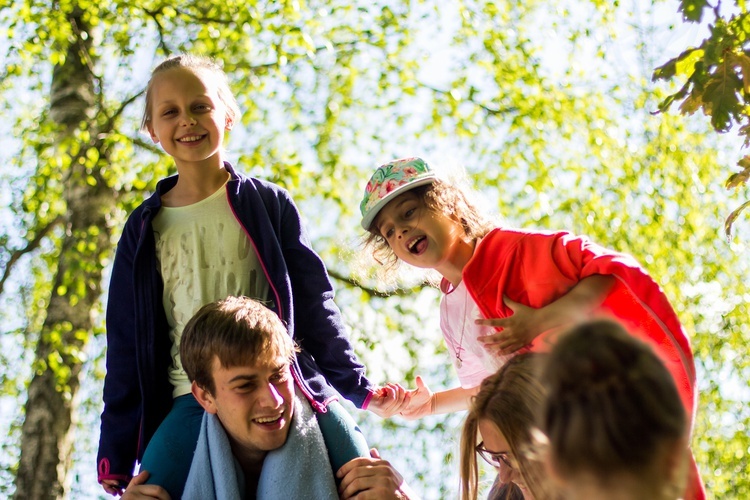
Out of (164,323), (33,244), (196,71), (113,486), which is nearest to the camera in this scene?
(113,486)

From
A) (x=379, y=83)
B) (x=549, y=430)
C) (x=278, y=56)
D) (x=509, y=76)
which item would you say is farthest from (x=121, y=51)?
(x=549, y=430)

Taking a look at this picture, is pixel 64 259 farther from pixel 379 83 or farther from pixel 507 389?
pixel 507 389

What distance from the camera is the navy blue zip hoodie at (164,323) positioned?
277 cm

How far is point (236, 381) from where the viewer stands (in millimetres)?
2545

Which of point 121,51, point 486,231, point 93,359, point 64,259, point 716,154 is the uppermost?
point 121,51

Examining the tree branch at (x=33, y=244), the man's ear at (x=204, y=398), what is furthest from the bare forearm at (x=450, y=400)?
the tree branch at (x=33, y=244)

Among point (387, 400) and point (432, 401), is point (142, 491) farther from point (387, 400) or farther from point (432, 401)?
point (432, 401)

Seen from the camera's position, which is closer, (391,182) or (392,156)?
(391,182)

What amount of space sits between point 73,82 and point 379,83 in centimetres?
244

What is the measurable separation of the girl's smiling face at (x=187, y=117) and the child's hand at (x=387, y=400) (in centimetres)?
84

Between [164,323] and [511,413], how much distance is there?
106 centimetres

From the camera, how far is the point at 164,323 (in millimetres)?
2875

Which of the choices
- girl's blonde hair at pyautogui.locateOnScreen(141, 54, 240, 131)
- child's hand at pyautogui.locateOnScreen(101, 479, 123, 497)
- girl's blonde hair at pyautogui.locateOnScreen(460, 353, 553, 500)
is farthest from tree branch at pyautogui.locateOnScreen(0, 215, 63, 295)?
girl's blonde hair at pyautogui.locateOnScreen(460, 353, 553, 500)

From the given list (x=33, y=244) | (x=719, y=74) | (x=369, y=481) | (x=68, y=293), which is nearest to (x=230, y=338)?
(x=369, y=481)
